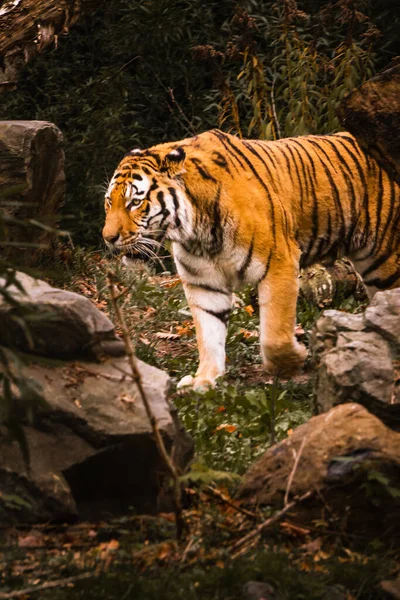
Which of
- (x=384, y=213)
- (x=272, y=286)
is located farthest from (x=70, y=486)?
(x=384, y=213)

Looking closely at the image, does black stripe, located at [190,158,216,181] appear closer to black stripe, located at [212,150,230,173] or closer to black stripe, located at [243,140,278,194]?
black stripe, located at [212,150,230,173]

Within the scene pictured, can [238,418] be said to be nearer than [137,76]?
Yes

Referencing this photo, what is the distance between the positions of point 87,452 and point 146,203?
2.52 m

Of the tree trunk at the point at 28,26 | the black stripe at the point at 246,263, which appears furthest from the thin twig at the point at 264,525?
the tree trunk at the point at 28,26

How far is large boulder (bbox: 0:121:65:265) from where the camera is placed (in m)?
7.36

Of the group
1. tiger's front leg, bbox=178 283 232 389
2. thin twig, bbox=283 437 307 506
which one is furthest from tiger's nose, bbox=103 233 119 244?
thin twig, bbox=283 437 307 506

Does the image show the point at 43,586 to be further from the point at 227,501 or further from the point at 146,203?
the point at 146,203

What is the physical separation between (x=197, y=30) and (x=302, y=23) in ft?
3.57

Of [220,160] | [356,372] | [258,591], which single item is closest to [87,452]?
[258,591]

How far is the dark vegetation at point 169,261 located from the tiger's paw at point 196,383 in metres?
0.13

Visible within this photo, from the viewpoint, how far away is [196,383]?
6.26 meters

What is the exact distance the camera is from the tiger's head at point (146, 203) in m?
6.24

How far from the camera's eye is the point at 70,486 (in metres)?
4.06

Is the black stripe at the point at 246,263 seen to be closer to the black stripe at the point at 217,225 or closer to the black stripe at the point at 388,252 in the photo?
the black stripe at the point at 217,225
